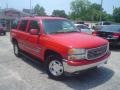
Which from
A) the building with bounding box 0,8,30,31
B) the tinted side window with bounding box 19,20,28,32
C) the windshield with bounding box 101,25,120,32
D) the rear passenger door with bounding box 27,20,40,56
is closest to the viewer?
the rear passenger door with bounding box 27,20,40,56

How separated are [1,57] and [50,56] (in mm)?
4218

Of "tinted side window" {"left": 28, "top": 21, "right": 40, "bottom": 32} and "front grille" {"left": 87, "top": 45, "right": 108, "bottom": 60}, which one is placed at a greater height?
"tinted side window" {"left": 28, "top": 21, "right": 40, "bottom": 32}

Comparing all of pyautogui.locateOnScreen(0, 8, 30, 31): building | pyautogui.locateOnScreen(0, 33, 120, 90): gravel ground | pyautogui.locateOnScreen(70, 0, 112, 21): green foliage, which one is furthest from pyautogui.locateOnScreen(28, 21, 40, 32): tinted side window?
pyautogui.locateOnScreen(70, 0, 112, 21): green foliage

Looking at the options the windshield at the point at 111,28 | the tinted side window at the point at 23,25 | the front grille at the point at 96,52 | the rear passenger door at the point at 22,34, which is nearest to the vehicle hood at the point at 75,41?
the front grille at the point at 96,52

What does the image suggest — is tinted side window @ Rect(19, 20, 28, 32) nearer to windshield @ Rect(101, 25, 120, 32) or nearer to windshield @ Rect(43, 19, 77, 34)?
windshield @ Rect(43, 19, 77, 34)

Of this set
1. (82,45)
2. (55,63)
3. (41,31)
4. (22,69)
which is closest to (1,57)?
(22,69)

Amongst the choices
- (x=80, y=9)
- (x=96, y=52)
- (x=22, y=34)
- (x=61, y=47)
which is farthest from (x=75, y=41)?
(x=80, y=9)

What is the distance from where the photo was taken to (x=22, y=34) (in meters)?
8.58

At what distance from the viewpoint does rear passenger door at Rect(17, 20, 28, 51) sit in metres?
8.45

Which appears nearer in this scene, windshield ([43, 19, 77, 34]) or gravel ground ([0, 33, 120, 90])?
gravel ground ([0, 33, 120, 90])

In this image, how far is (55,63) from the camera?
6430 mm

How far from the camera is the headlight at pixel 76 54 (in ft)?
19.0

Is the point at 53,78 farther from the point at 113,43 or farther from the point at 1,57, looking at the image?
the point at 113,43

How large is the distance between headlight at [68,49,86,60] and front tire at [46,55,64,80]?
0.50 metres
